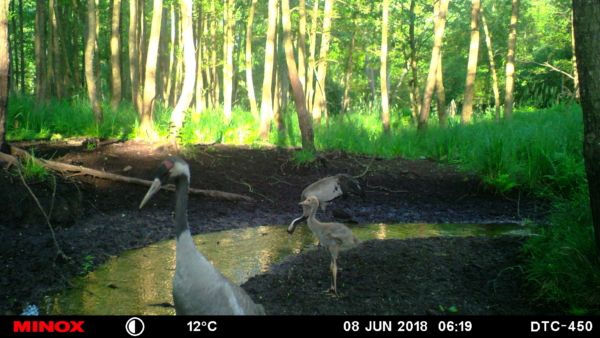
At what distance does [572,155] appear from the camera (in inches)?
421

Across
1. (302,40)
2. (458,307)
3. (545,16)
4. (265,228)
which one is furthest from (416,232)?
(545,16)

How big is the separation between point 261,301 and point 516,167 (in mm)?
7775

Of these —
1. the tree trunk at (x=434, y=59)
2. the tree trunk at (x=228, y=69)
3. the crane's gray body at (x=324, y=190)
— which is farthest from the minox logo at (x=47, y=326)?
the tree trunk at (x=228, y=69)

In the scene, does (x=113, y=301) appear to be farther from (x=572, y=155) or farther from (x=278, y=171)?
(x=572, y=155)

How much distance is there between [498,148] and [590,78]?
769cm

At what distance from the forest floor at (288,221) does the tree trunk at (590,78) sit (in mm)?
1388

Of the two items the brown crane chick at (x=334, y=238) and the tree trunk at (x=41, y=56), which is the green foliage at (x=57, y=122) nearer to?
the tree trunk at (x=41, y=56)

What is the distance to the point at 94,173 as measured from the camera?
32.6 ft

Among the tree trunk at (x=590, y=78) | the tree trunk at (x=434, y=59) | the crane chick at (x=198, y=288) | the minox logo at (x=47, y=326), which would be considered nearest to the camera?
the crane chick at (x=198, y=288)

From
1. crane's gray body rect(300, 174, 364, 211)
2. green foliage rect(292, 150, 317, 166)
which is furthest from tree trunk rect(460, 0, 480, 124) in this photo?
crane's gray body rect(300, 174, 364, 211)

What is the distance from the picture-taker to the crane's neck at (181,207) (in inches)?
163

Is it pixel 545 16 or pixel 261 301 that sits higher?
pixel 545 16

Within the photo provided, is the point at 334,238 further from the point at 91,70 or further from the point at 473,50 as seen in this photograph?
the point at 473,50

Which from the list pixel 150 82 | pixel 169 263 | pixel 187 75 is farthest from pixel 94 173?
pixel 187 75
